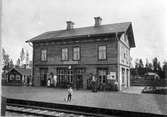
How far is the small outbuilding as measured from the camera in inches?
101

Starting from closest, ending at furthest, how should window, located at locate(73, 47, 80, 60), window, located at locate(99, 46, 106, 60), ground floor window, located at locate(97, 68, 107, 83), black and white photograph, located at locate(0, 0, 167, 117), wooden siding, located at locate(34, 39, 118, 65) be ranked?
black and white photograph, located at locate(0, 0, 167, 117) < wooden siding, located at locate(34, 39, 118, 65) < window, located at locate(73, 47, 80, 60) < ground floor window, located at locate(97, 68, 107, 83) < window, located at locate(99, 46, 106, 60)

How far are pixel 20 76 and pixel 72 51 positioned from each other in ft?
4.57

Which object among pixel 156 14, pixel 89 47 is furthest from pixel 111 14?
pixel 89 47

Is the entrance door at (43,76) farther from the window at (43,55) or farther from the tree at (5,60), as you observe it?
the tree at (5,60)

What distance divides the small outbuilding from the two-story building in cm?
13

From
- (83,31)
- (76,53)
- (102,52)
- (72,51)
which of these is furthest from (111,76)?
(83,31)

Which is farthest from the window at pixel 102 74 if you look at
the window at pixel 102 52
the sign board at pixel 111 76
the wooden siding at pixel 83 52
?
the window at pixel 102 52

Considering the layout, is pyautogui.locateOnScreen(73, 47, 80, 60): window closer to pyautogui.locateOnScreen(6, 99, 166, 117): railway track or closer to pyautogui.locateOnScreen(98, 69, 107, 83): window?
pyautogui.locateOnScreen(98, 69, 107, 83): window

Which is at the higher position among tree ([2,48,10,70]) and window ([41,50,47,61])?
window ([41,50,47,61])

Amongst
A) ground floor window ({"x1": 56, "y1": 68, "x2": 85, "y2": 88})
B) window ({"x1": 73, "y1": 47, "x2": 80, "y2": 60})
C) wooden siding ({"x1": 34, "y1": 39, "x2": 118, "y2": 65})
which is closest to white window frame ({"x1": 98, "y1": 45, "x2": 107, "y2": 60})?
wooden siding ({"x1": 34, "y1": 39, "x2": 118, "y2": 65})

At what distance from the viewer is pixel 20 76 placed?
3158 millimetres

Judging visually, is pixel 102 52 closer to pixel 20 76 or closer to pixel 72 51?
pixel 72 51

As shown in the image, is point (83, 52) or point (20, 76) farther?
point (83, 52)

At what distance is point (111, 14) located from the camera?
2088mm
